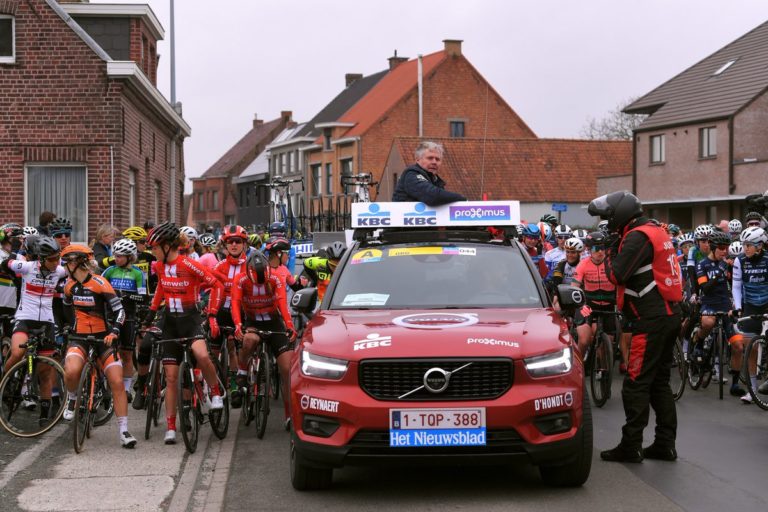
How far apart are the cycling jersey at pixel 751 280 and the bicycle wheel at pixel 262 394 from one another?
5434 millimetres

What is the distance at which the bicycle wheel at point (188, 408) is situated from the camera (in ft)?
31.0

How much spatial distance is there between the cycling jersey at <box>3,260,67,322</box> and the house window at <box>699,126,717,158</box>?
36.3 meters

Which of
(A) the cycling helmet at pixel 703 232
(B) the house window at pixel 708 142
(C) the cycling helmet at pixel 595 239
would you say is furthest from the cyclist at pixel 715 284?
(B) the house window at pixel 708 142

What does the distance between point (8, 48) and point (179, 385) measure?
49.6 feet

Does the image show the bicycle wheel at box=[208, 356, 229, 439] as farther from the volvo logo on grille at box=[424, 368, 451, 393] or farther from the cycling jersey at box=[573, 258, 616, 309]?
the cycling jersey at box=[573, 258, 616, 309]

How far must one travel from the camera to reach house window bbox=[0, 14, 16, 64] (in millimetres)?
22547

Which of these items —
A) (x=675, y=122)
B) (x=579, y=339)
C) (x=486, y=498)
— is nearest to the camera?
(x=486, y=498)

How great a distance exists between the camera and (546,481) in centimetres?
→ 786

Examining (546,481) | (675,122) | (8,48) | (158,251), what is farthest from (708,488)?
(675,122)

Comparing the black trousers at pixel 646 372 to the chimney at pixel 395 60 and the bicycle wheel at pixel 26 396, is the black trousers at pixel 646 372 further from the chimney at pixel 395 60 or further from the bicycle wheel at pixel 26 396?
the chimney at pixel 395 60

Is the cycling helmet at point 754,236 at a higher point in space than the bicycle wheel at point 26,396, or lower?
higher

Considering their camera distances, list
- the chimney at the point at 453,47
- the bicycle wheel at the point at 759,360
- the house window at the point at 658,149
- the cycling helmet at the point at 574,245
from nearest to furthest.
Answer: the bicycle wheel at the point at 759,360
the cycling helmet at the point at 574,245
the house window at the point at 658,149
the chimney at the point at 453,47

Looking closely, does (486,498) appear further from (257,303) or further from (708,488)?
(257,303)

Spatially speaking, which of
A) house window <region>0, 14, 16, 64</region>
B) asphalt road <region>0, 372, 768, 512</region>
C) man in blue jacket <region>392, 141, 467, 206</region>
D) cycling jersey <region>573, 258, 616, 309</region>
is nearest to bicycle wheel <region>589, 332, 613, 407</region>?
cycling jersey <region>573, 258, 616, 309</region>
